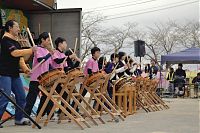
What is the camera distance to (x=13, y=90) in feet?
24.5

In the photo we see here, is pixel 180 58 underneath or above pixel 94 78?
above

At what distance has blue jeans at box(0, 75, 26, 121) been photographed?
7.15 metres

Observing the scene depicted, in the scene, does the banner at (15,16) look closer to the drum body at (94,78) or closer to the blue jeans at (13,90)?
the drum body at (94,78)

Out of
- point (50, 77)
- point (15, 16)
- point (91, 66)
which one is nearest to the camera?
point (50, 77)

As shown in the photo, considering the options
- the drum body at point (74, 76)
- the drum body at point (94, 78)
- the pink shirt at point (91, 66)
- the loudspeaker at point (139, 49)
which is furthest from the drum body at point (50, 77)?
the loudspeaker at point (139, 49)

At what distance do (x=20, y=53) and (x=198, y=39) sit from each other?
48844mm

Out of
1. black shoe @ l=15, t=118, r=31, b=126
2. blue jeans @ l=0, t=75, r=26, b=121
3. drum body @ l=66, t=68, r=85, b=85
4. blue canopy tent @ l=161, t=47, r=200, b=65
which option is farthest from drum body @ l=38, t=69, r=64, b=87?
blue canopy tent @ l=161, t=47, r=200, b=65

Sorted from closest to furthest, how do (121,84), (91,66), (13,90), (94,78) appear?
(13,90) < (94,78) < (91,66) < (121,84)

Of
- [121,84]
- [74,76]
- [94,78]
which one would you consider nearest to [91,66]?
[94,78]

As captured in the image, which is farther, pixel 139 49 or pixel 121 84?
pixel 139 49

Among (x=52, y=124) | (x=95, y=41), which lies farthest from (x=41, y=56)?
(x=95, y=41)

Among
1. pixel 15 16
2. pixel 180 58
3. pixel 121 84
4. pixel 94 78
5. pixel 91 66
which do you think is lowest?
pixel 121 84

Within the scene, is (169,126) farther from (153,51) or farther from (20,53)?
(153,51)

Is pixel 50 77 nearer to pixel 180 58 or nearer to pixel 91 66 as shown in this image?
pixel 91 66
